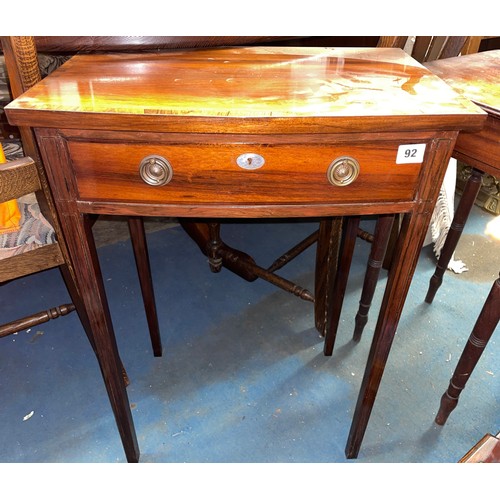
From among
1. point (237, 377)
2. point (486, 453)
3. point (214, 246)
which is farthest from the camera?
point (214, 246)

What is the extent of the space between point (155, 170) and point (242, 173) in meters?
0.12

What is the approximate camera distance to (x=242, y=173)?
2.08 feet

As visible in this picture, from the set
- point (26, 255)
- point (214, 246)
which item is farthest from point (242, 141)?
point (214, 246)

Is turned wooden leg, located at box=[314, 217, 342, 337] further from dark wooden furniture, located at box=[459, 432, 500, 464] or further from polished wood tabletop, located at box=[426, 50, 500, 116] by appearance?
dark wooden furniture, located at box=[459, 432, 500, 464]

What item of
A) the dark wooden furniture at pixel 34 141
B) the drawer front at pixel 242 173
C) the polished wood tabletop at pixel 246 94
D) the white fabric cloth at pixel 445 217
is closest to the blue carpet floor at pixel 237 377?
the white fabric cloth at pixel 445 217

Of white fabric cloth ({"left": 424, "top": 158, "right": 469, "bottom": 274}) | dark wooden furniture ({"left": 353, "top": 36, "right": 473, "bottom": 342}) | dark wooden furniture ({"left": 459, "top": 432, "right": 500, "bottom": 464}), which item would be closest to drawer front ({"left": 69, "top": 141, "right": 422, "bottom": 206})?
dark wooden furniture ({"left": 459, "top": 432, "right": 500, "bottom": 464})

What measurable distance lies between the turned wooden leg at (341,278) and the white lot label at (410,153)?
1.40 feet

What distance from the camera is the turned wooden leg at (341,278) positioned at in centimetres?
112

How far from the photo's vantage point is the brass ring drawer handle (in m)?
0.62

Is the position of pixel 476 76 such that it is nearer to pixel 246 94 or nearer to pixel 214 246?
pixel 246 94

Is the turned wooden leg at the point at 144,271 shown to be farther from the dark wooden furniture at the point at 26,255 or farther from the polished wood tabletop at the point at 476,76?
the polished wood tabletop at the point at 476,76

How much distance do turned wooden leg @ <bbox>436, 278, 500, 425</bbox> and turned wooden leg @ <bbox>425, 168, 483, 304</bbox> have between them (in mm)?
434
